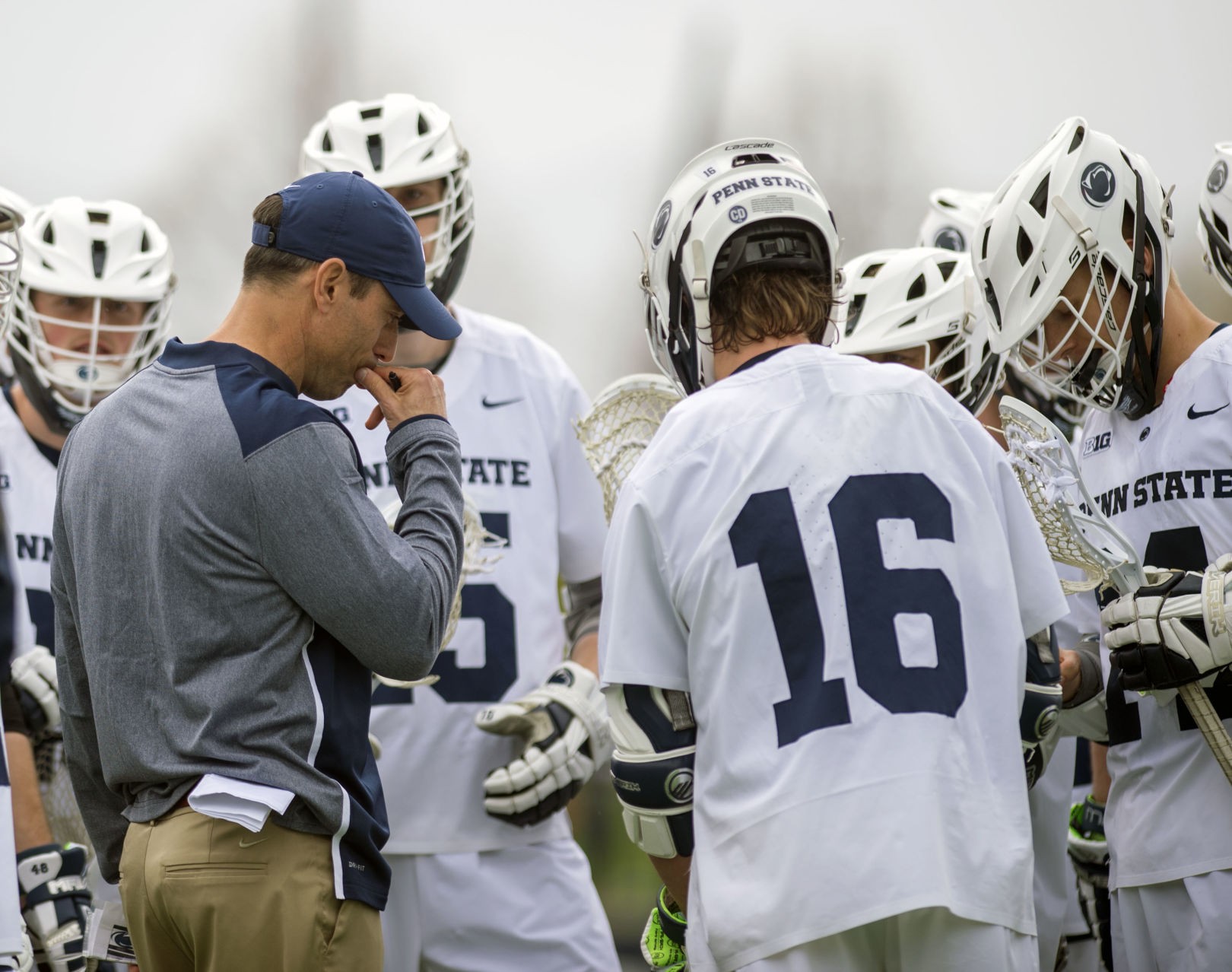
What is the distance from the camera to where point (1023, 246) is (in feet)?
10.2

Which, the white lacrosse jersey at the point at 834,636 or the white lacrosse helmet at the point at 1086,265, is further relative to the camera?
the white lacrosse helmet at the point at 1086,265

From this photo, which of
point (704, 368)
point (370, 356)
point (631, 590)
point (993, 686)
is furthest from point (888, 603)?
point (370, 356)

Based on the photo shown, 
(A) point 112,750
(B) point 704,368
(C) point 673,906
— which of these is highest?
(B) point 704,368

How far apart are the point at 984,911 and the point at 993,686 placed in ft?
1.09

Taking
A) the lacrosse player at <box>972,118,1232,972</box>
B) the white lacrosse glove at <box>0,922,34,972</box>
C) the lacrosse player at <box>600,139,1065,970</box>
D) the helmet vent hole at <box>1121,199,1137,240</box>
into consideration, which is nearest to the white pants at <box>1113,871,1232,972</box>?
the lacrosse player at <box>972,118,1232,972</box>

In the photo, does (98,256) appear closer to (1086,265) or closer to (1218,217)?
(1086,265)

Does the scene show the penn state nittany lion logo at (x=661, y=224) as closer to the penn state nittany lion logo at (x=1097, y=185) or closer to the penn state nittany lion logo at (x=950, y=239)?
the penn state nittany lion logo at (x=1097, y=185)

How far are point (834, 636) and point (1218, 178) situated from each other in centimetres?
226

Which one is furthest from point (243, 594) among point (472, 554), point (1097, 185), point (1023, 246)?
point (1097, 185)

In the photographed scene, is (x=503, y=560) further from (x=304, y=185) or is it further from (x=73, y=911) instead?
(x=304, y=185)

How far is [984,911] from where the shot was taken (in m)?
2.08

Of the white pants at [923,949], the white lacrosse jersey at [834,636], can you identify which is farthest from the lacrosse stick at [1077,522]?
the white pants at [923,949]

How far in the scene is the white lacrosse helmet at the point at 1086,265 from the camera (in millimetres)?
3025

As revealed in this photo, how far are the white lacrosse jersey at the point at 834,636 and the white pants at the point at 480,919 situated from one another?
1.52 meters
